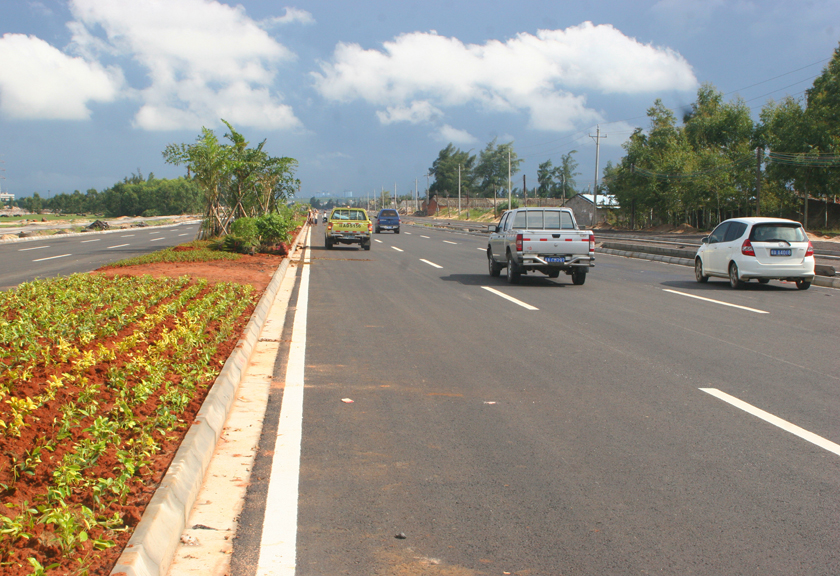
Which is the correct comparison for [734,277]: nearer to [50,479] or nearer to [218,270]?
[218,270]

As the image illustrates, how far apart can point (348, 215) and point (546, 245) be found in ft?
50.1

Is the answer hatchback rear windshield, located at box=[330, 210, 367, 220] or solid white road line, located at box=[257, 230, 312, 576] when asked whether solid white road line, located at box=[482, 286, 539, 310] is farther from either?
hatchback rear windshield, located at box=[330, 210, 367, 220]

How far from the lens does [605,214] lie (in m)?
76.9

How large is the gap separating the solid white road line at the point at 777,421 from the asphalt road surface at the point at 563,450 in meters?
0.02

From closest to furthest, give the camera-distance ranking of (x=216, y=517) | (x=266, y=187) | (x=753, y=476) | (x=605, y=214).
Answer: (x=216, y=517), (x=753, y=476), (x=266, y=187), (x=605, y=214)

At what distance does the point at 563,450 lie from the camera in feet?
16.0

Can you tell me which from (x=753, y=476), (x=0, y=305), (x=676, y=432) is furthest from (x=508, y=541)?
(x=0, y=305)

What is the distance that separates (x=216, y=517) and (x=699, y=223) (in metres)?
67.9

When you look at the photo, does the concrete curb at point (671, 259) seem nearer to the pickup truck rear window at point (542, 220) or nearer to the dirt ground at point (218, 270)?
the pickup truck rear window at point (542, 220)

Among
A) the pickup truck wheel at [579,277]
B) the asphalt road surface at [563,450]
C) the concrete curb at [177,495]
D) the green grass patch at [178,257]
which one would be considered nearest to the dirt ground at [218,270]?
the green grass patch at [178,257]

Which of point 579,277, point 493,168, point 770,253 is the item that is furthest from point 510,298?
point 493,168

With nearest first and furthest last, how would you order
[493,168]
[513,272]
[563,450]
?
1. [563,450]
2. [513,272]
3. [493,168]

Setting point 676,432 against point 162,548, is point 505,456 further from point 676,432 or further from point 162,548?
point 162,548

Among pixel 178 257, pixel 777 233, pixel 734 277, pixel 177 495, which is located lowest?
pixel 177 495
